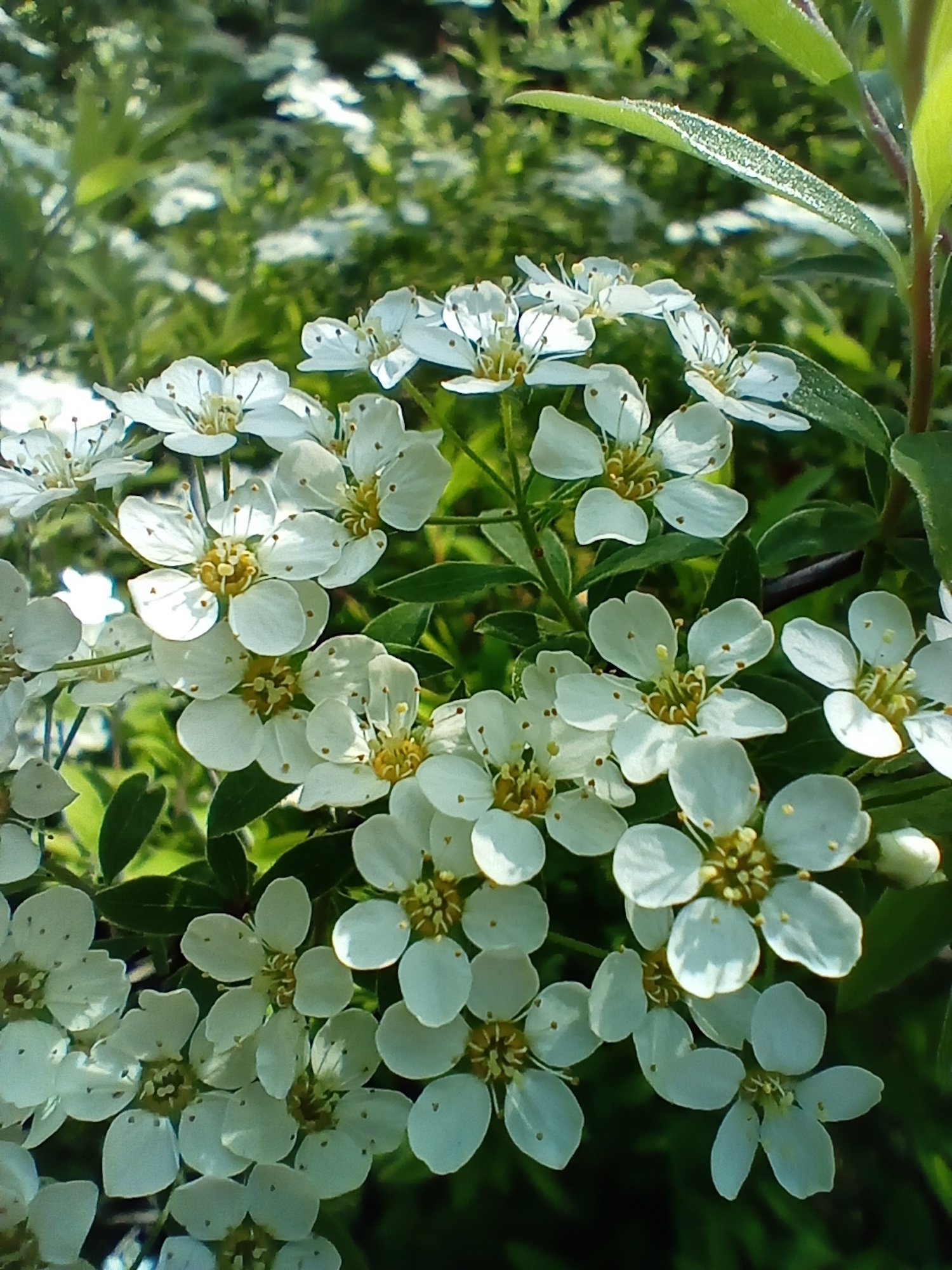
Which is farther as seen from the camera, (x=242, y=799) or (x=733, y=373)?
(x=733, y=373)

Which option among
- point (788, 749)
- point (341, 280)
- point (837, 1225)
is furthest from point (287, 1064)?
point (341, 280)

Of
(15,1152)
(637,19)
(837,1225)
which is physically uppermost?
(637,19)

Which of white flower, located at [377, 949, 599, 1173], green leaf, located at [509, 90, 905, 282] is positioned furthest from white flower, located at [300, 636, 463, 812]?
green leaf, located at [509, 90, 905, 282]

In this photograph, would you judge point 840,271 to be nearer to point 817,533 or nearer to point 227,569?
point 817,533

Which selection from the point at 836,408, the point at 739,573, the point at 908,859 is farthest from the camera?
the point at 836,408

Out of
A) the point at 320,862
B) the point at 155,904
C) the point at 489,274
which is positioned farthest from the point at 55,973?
the point at 489,274

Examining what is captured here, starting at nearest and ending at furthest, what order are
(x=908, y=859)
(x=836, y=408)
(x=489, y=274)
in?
(x=908, y=859) → (x=836, y=408) → (x=489, y=274)

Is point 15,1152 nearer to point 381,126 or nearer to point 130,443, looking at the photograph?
point 130,443
